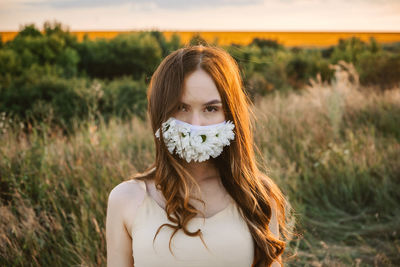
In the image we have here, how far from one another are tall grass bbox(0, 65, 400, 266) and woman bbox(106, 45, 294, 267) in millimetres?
797

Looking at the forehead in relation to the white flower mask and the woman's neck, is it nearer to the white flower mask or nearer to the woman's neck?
the white flower mask

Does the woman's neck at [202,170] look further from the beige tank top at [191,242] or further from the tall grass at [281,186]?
the tall grass at [281,186]

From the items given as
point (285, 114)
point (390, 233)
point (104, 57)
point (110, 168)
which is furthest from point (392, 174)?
point (104, 57)

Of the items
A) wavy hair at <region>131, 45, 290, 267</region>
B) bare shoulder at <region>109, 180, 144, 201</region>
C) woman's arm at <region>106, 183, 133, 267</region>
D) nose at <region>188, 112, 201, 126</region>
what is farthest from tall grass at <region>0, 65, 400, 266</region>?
woman's arm at <region>106, 183, 133, 267</region>

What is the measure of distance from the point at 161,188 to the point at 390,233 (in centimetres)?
342

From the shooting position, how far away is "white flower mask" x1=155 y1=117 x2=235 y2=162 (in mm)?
1730

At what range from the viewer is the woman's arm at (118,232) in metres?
1.81

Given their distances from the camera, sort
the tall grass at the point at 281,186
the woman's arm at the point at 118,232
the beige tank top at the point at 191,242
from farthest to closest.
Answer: the tall grass at the point at 281,186 < the woman's arm at the point at 118,232 < the beige tank top at the point at 191,242

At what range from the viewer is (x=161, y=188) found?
6.01ft

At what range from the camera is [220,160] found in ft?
6.69

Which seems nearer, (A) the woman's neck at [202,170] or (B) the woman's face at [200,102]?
(B) the woman's face at [200,102]

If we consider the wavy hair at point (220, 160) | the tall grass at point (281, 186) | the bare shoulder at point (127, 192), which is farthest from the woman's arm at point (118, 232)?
the tall grass at point (281, 186)

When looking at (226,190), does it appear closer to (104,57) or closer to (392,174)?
(392,174)

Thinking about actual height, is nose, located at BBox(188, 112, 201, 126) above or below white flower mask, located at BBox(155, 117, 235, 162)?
above
